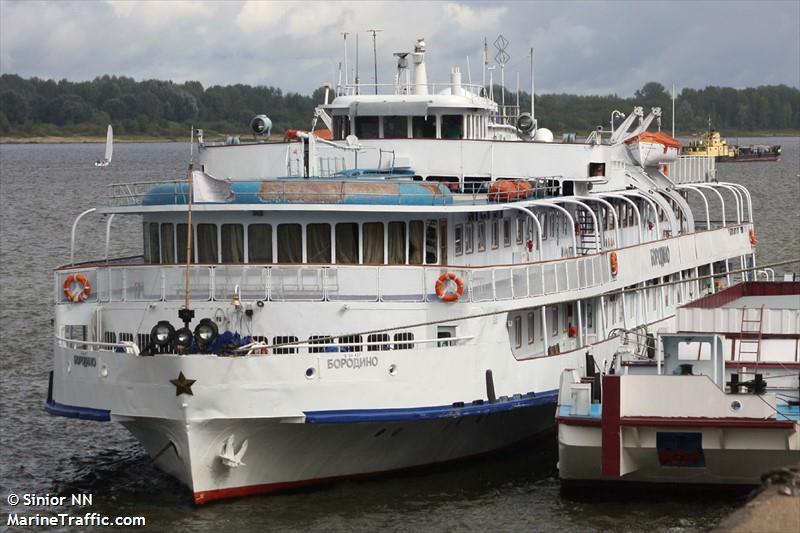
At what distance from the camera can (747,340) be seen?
1166 inches

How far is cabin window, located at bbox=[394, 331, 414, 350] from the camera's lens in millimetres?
27156

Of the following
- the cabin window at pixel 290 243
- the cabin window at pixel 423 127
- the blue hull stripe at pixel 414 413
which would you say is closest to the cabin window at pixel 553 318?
the blue hull stripe at pixel 414 413

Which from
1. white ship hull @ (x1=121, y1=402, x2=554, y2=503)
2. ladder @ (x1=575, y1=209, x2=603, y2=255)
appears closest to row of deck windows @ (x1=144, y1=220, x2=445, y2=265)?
white ship hull @ (x1=121, y1=402, x2=554, y2=503)

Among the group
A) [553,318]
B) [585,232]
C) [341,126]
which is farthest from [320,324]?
[585,232]

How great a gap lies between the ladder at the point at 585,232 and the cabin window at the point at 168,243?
10411 mm

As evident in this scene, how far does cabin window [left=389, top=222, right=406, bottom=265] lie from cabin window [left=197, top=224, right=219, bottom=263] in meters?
3.19

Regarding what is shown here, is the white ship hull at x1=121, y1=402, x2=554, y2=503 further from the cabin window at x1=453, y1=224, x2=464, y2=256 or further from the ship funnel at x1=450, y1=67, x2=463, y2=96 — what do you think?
the ship funnel at x1=450, y1=67, x2=463, y2=96

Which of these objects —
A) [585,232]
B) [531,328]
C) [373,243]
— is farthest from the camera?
[585,232]

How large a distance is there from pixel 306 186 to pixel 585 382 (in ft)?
20.4

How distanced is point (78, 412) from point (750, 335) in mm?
12668

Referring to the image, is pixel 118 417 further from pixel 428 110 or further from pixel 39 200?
pixel 39 200

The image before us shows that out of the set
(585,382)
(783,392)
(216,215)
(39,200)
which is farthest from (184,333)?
(39,200)

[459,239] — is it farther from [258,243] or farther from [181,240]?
[181,240]

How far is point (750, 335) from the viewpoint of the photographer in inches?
1171
